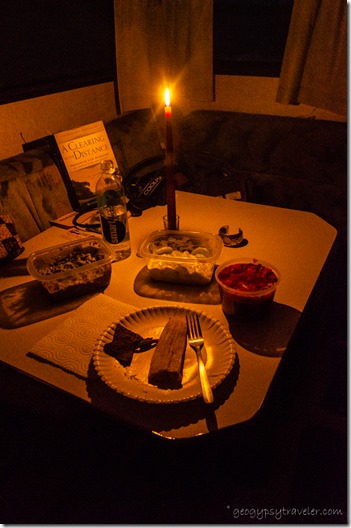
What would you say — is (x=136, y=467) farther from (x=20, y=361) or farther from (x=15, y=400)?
(x=20, y=361)

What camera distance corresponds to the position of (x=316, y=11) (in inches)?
90.0

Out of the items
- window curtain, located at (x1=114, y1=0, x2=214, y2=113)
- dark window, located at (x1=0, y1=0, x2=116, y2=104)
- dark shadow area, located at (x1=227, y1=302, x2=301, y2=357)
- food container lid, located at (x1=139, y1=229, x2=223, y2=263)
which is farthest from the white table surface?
window curtain, located at (x1=114, y1=0, x2=214, y2=113)

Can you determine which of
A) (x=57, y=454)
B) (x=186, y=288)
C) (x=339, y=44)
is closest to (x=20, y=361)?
(x=186, y=288)

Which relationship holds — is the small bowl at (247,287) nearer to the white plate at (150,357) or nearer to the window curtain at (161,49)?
the white plate at (150,357)

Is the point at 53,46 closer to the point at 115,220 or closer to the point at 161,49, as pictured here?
the point at 161,49

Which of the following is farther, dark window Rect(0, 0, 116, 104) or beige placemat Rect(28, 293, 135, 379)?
dark window Rect(0, 0, 116, 104)

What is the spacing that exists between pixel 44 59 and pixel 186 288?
6.26ft

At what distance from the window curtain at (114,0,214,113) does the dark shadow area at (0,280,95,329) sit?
6.81ft

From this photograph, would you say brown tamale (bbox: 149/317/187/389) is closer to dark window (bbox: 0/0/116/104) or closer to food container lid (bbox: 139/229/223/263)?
food container lid (bbox: 139/229/223/263)

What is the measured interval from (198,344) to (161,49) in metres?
2.62

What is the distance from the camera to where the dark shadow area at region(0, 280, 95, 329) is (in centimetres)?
112

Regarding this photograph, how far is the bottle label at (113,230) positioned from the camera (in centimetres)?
130

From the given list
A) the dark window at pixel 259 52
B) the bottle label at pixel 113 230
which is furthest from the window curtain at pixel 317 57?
the bottle label at pixel 113 230

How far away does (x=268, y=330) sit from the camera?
1.03 metres
